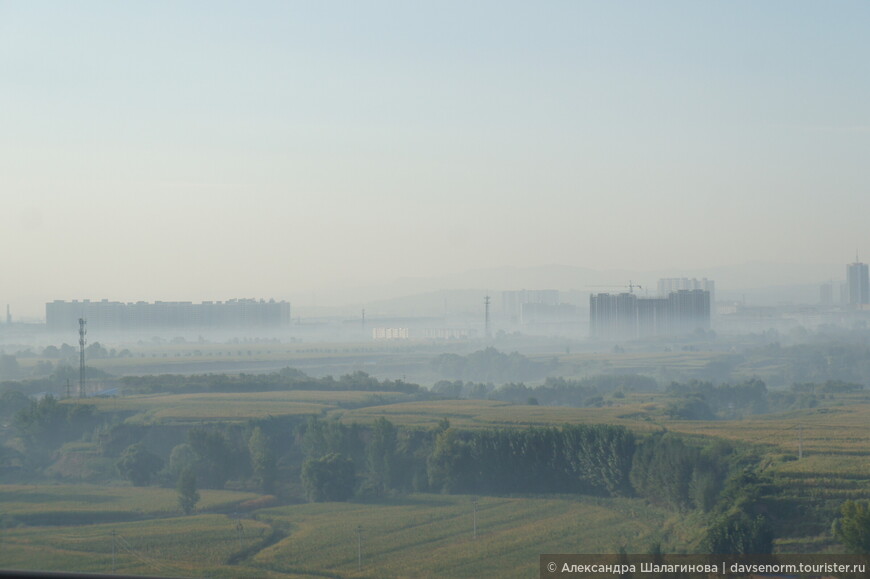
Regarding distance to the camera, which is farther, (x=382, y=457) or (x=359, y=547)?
(x=382, y=457)

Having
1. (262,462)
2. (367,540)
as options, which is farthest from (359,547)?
(262,462)

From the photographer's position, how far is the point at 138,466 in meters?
12.1

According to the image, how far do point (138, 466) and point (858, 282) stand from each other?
3781 cm

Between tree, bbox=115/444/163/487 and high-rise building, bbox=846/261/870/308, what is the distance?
35.7m

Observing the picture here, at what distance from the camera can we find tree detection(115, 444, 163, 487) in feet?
39.4

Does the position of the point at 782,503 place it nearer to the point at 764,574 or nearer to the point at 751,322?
the point at 764,574

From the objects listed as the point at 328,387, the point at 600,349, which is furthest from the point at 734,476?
the point at 600,349

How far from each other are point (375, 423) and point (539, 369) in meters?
20.2

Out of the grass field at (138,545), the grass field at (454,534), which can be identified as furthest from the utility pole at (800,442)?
the grass field at (138,545)

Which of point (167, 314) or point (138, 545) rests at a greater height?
point (167, 314)

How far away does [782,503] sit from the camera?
7.75 m

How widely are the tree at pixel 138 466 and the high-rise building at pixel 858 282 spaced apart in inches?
1407

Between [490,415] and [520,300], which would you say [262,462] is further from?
[520,300]

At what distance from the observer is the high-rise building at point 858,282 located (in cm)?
3991
